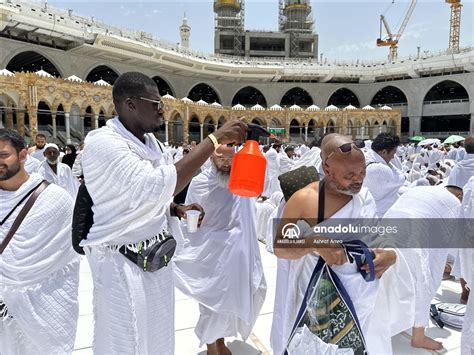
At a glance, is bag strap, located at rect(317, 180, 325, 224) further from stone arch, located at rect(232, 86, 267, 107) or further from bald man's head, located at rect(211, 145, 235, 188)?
stone arch, located at rect(232, 86, 267, 107)

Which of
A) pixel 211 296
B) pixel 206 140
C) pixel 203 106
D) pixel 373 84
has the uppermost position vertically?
pixel 373 84

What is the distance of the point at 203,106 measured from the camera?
23672 mm

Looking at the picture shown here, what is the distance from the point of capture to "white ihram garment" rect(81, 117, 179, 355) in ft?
4.03

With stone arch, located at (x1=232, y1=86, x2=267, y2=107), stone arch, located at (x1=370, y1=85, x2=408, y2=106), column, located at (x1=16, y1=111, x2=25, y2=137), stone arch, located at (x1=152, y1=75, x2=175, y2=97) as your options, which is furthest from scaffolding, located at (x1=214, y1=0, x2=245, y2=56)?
column, located at (x1=16, y1=111, x2=25, y2=137)

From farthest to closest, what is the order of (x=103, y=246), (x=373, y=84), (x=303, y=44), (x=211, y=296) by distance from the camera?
(x=303, y=44) < (x=373, y=84) < (x=211, y=296) < (x=103, y=246)

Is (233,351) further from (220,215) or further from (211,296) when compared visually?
(220,215)

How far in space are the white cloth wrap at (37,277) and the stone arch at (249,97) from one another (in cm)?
3563

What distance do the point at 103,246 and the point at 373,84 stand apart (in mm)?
38346

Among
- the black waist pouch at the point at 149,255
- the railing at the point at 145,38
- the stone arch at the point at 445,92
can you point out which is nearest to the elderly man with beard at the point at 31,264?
the black waist pouch at the point at 149,255

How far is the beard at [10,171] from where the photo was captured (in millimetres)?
1624

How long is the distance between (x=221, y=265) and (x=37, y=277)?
1075mm

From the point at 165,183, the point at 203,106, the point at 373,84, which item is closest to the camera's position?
the point at 165,183

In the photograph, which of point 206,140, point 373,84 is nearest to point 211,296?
point 206,140

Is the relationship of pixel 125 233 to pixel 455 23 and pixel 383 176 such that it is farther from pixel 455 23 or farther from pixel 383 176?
pixel 455 23
